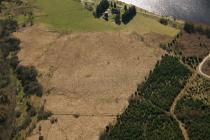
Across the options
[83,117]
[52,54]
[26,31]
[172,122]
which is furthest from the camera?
[26,31]

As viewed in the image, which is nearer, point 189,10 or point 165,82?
point 165,82

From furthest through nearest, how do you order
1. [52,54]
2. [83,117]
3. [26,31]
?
[26,31] < [52,54] < [83,117]

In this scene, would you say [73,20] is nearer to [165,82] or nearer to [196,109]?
[165,82]

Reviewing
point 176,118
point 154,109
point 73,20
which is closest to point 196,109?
point 176,118

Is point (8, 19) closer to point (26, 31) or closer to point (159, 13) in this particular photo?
point (26, 31)

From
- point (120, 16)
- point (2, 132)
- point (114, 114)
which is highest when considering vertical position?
point (120, 16)

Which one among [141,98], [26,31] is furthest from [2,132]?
[26,31]

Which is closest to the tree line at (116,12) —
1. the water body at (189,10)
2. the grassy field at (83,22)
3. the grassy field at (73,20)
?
the grassy field at (83,22)

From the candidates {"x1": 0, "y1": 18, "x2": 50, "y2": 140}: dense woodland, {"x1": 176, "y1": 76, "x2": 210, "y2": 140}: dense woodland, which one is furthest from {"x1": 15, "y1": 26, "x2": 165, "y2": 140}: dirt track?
Answer: {"x1": 176, "y1": 76, "x2": 210, "y2": 140}: dense woodland
